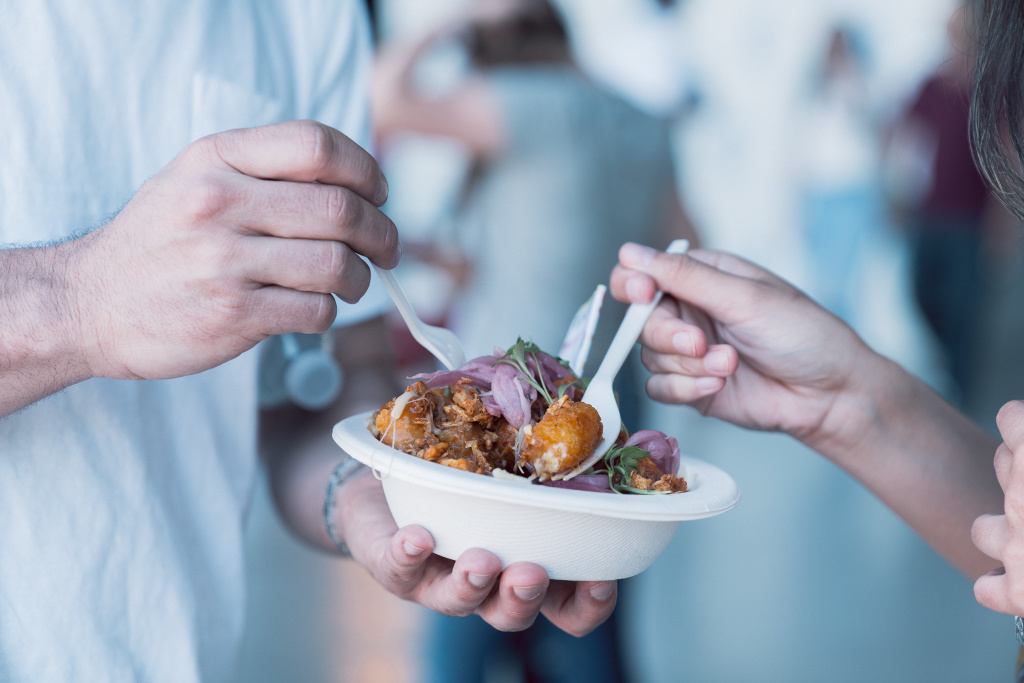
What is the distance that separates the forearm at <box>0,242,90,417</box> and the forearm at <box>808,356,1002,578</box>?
40.3 inches

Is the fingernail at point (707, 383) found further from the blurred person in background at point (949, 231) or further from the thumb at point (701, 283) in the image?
the blurred person in background at point (949, 231)

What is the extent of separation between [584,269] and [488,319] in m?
0.30

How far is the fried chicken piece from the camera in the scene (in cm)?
80

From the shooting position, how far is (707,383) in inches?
44.7

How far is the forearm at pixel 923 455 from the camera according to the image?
1125 millimetres

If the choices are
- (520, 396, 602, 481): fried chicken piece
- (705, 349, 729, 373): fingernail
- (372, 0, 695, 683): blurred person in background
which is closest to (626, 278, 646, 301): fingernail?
(705, 349, 729, 373): fingernail

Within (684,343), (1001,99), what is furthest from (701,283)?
(1001,99)

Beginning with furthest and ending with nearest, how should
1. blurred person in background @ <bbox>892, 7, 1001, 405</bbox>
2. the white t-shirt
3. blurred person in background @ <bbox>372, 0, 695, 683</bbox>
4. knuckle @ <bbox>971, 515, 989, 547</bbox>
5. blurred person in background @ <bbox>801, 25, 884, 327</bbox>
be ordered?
blurred person in background @ <bbox>801, 25, 884, 327</bbox> < blurred person in background @ <bbox>892, 7, 1001, 405</bbox> < blurred person in background @ <bbox>372, 0, 695, 683</bbox> < the white t-shirt < knuckle @ <bbox>971, 515, 989, 547</bbox>

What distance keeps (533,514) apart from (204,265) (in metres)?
0.38

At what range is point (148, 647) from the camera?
966 millimetres

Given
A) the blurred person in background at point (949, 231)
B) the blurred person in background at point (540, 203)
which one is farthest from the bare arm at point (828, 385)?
the blurred person in background at point (949, 231)

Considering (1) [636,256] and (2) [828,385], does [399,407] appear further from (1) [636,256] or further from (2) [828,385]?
(2) [828,385]

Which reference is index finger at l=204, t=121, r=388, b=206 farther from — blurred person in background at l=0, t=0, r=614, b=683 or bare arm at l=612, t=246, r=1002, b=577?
bare arm at l=612, t=246, r=1002, b=577

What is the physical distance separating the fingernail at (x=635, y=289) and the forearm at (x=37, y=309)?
72 cm
